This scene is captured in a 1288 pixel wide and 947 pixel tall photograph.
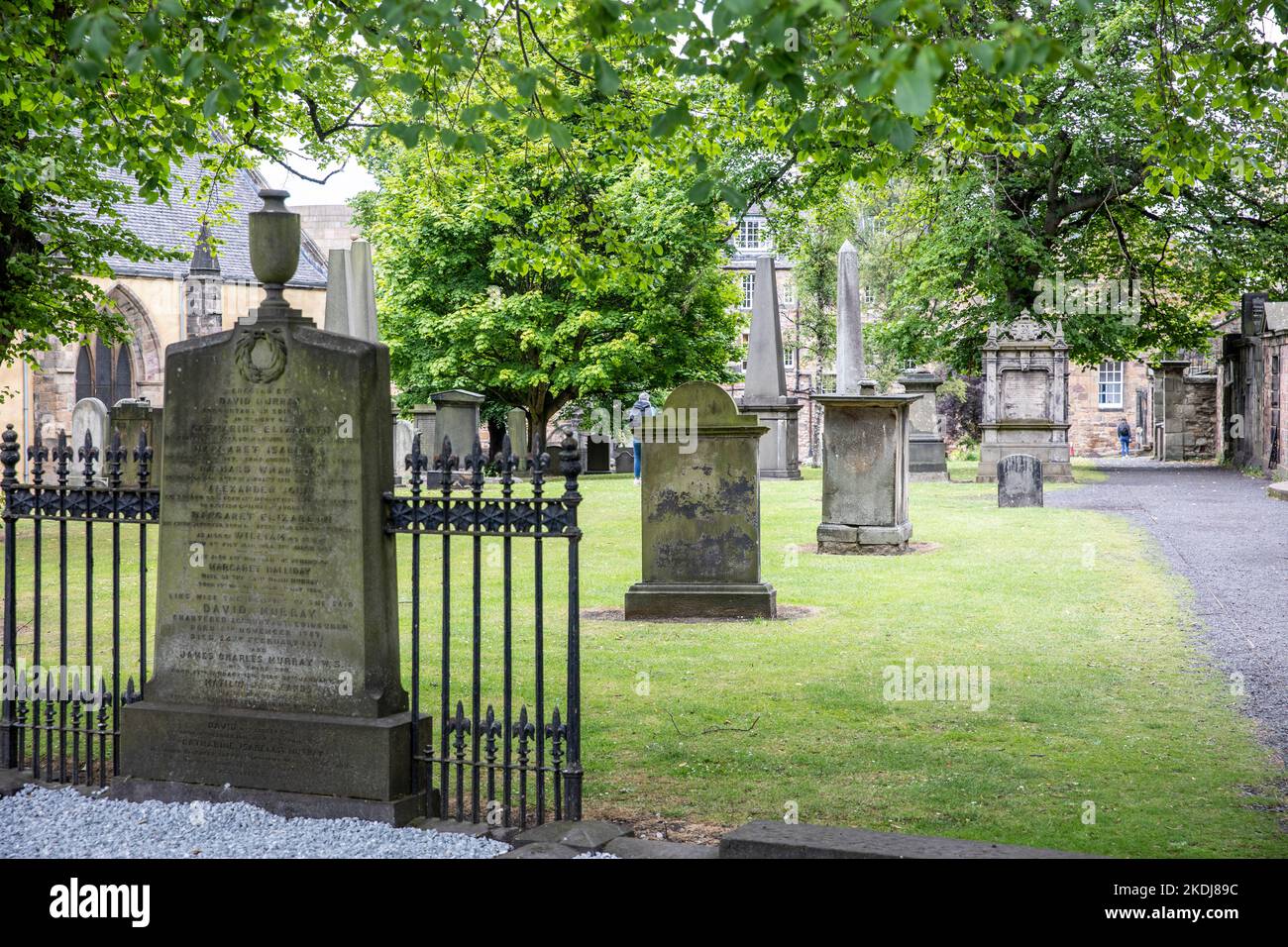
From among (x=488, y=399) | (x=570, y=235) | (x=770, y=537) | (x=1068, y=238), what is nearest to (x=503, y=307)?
(x=488, y=399)

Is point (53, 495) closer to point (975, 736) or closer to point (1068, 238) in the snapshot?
point (975, 736)

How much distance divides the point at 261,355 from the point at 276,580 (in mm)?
1043

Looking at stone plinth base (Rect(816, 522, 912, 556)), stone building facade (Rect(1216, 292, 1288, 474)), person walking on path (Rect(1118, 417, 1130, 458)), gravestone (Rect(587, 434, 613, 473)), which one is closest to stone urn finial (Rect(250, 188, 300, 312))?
stone plinth base (Rect(816, 522, 912, 556))

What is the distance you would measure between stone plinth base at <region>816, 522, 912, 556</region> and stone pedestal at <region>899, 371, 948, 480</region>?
53.1ft

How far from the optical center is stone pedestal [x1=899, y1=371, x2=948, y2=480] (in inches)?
1307

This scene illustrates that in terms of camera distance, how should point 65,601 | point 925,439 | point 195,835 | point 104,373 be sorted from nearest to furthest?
1. point 195,835
2. point 65,601
3. point 925,439
4. point 104,373

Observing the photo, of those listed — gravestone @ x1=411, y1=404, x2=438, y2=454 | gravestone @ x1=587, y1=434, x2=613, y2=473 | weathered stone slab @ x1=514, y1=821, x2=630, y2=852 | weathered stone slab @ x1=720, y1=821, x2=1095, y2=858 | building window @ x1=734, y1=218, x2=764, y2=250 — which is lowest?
weathered stone slab @ x1=514, y1=821, x2=630, y2=852

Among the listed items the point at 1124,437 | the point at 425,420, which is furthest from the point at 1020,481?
the point at 1124,437

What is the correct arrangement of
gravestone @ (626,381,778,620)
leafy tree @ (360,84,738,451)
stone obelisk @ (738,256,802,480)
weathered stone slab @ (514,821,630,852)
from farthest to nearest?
leafy tree @ (360,84,738,451), stone obelisk @ (738,256,802,480), gravestone @ (626,381,778,620), weathered stone slab @ (514,821,630,852)

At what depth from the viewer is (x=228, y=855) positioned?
5.10 meters

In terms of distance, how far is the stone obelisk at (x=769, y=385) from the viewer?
31844mm

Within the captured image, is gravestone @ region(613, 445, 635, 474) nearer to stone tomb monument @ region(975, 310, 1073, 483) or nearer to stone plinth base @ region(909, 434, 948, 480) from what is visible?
stone plinth base @ region(909, 434, 948, 480)

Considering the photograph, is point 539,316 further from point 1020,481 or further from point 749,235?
point 749,235

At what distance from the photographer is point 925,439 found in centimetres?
3381
